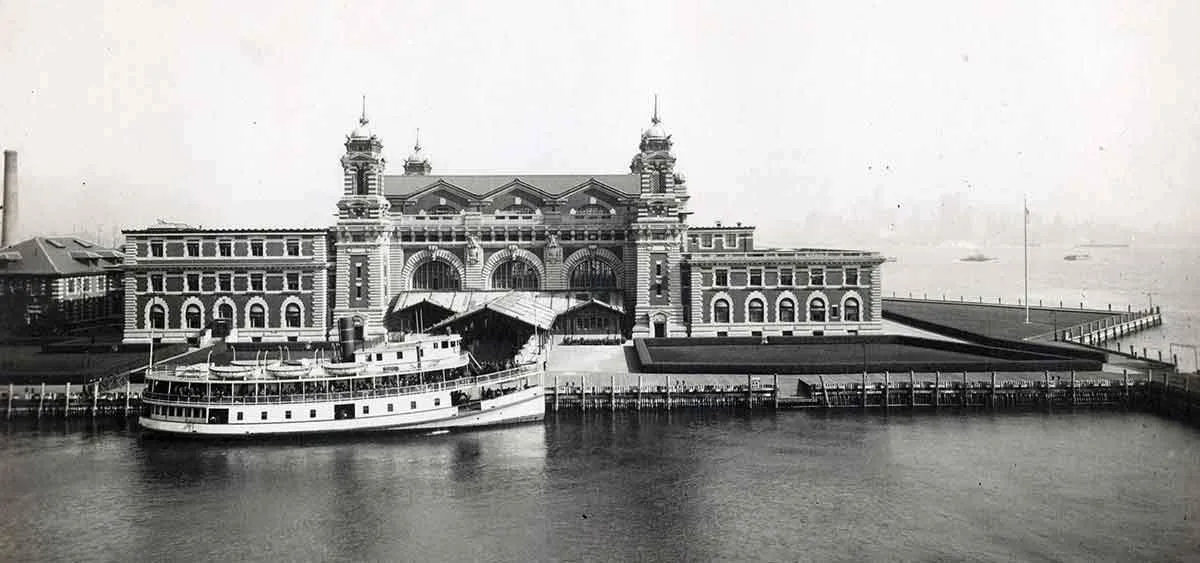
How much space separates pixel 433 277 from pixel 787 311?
32.3 metres

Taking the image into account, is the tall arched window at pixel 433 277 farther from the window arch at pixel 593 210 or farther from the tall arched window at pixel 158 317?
the tall arched window at pixel 158 317

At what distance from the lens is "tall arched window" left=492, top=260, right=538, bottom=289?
78.4m

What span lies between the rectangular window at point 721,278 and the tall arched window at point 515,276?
16631 millimetres

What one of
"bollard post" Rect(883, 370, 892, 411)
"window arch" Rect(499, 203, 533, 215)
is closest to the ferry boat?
"bollard post" Rect(883, 370, 892, 411)

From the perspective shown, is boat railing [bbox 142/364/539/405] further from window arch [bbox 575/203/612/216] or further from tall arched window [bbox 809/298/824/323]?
tall arched window [bbox 809/298/824/323]

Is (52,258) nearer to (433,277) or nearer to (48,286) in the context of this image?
(48,286)

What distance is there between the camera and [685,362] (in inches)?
2336

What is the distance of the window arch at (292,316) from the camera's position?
242ft

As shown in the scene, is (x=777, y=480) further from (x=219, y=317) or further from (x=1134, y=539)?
(x=219, y=317)

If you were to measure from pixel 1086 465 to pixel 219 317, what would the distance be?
213 ft

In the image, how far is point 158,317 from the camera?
7275cm

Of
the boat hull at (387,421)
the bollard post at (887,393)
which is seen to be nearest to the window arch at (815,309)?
the bollard post at (887,393)

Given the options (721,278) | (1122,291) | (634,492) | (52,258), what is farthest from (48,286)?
(1122,291)

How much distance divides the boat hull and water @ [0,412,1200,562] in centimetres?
93
